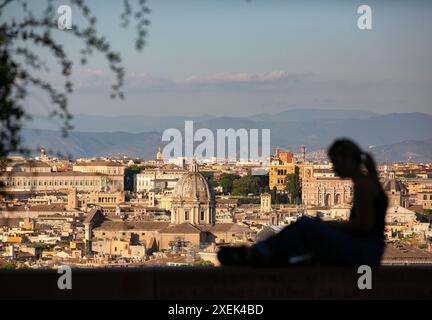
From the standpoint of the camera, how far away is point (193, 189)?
59.5 meters

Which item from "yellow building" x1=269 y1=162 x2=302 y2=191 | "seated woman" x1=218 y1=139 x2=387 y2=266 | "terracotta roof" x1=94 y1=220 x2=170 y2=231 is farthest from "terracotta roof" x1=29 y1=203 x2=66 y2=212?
"seated woman" x1=218 y1=139 x2=387 y2=266

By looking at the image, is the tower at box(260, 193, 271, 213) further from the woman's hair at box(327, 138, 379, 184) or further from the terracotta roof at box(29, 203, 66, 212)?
the woman's hair at box(327, 138, 379, 184)

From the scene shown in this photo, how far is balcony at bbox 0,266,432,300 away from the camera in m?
4.48

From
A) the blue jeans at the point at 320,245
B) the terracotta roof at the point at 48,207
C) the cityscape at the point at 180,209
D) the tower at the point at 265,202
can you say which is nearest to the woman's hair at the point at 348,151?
the blue jeans at the point at 320,245

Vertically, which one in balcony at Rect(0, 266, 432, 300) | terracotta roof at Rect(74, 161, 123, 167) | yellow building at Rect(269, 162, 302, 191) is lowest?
balcony at Rect(0, 266, 432, 300)

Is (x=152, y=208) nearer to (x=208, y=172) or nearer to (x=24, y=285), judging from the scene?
(x=208, y=172)

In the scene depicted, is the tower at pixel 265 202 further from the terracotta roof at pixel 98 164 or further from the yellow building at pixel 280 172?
the terracotta roof at pixel 98 164

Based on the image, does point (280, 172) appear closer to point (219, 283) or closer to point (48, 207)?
point (48, 207)

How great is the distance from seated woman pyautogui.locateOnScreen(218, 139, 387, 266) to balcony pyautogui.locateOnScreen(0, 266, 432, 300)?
6cm

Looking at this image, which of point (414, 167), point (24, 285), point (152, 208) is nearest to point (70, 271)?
point (24, 285)

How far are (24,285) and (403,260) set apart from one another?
1133 inches

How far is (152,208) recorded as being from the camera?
7031 centimetres

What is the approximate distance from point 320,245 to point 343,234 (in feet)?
0.23

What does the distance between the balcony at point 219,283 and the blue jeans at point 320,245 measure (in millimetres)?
59
